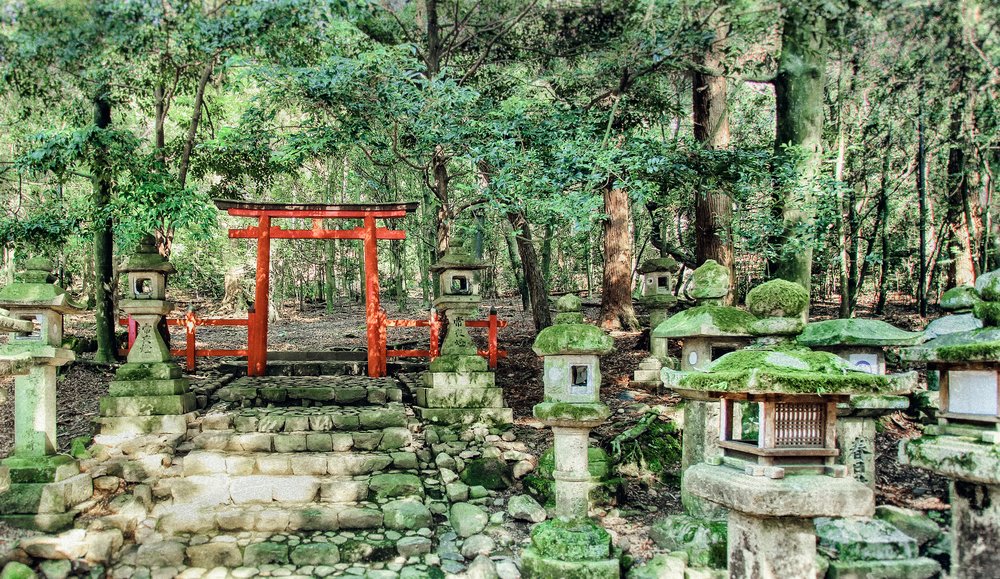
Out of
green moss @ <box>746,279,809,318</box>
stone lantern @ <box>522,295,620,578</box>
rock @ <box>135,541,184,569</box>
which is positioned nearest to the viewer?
green moss @ <box>746,279,809,318</box>

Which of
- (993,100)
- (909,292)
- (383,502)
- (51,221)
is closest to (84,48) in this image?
(51,221)

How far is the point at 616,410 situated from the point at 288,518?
16.0 ft

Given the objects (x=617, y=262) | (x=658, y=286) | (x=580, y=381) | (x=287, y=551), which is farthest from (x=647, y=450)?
(x=617, y=262)

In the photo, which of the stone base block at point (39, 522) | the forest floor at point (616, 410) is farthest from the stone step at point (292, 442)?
the forest floor at point (616, 410)

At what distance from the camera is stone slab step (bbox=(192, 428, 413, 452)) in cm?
747

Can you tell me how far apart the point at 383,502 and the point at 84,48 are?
707 centimetres

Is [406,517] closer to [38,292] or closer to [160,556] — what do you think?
[160,556]

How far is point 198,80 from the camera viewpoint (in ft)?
32.5

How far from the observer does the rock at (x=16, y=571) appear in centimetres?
527

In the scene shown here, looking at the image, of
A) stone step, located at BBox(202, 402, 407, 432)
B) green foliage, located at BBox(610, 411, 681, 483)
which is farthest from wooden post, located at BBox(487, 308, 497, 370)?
green foliage, located at BBox(610, 411, 681, 483)

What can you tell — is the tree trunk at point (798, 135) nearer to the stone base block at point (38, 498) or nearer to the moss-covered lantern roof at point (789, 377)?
the moss-covered lantern roof at point (789, 377)

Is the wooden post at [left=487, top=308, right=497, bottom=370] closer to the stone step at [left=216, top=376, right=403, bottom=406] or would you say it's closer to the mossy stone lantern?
the stone step at [left=216, top=376, right=403, bottom=406]

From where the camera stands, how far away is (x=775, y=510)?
400 centimetres

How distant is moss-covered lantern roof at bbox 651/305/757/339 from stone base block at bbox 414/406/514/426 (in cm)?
293
